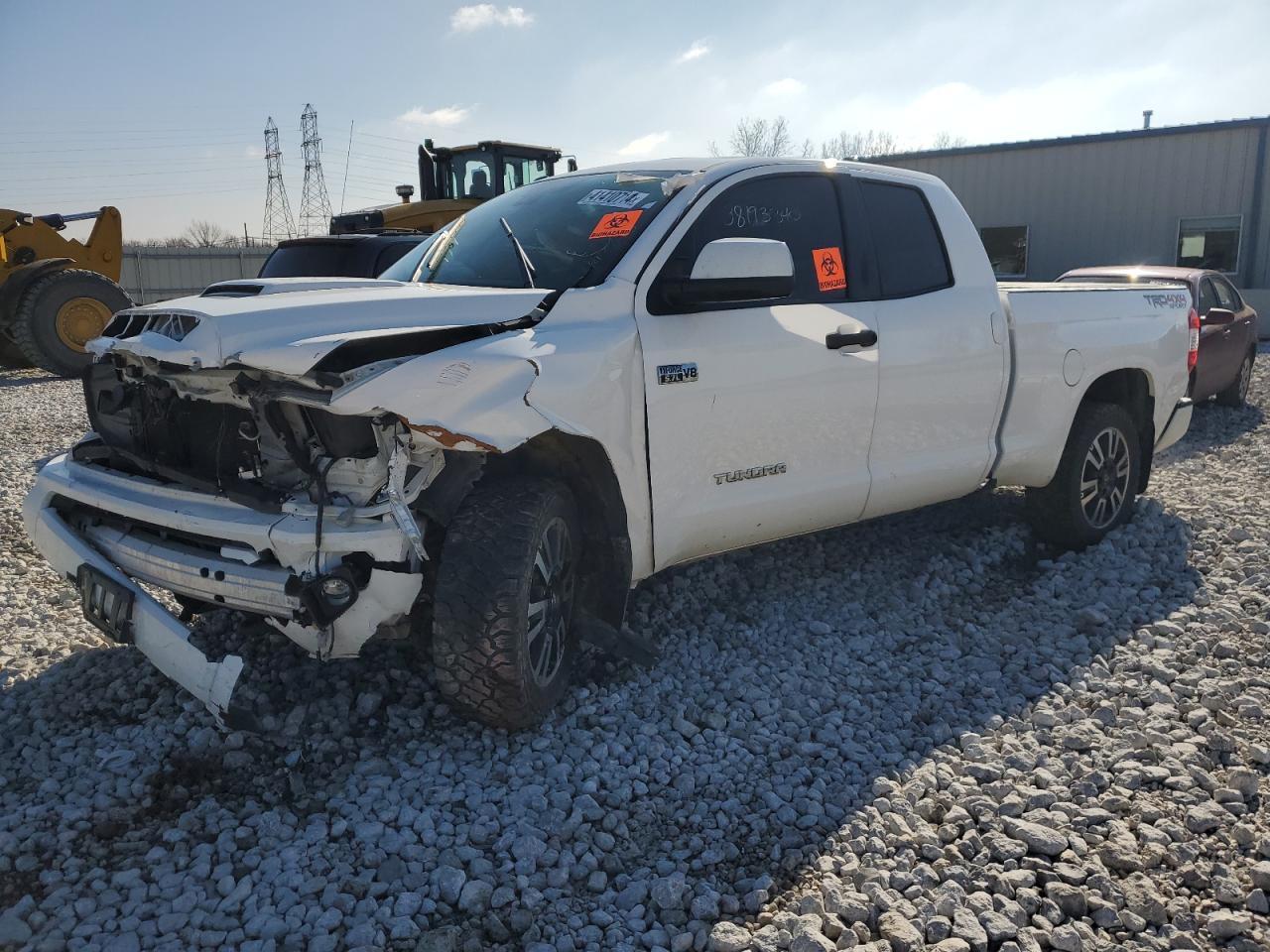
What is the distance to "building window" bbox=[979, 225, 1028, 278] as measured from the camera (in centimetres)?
2017

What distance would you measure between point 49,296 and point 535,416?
11705 mm

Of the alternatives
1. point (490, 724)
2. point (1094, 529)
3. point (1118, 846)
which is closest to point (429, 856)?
point (490, 724)

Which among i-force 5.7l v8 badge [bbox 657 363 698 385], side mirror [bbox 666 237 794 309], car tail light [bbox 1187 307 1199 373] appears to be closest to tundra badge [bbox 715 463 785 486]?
i-force 5.7l v8 badge [bbox 657 363 698 385]

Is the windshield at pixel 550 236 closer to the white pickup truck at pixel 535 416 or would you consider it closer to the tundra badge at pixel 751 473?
the white pickup truck at pixel 535 416

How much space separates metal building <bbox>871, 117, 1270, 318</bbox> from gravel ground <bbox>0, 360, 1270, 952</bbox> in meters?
16.8

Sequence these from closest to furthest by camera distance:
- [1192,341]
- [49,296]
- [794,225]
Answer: [794,225]
[1192,341]
[49,296]

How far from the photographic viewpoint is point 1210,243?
741 inches

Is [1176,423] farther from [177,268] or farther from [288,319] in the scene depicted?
[177,268]

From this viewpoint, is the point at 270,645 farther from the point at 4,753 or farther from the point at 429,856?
the point at 429,856

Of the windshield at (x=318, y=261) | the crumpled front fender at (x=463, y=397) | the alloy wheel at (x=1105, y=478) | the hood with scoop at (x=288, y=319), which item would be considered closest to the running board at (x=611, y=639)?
the crumpled front fender at (x=463, y=397)

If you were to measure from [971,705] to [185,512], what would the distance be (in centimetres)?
292

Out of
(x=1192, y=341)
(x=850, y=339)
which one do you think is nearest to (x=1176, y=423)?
(x=1192, y=341)

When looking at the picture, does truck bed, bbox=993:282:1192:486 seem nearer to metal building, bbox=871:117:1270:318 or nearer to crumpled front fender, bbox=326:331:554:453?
crumpled front fender, bbox=326:331:554:453

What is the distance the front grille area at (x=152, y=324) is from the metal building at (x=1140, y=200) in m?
18.6
